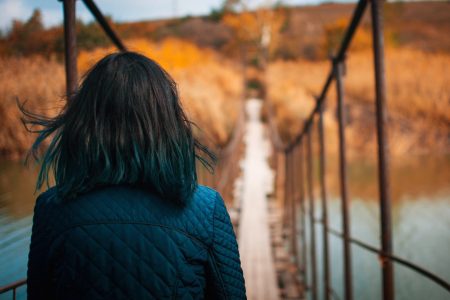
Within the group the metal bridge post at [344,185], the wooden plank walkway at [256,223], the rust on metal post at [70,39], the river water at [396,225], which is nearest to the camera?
the river water at [396,225]

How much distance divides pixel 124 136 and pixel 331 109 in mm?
15119

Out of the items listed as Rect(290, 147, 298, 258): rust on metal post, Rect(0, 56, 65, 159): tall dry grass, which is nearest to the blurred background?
Rect(0, 56, 65, 159): tall dry grass

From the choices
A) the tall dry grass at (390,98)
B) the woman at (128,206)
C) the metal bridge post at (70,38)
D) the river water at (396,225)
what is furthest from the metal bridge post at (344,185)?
the woman at (128,206)

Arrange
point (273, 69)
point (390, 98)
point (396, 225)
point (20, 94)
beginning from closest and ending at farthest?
point (20, 94)
point (396, 225)
point (390, 98)
point (273, 69)

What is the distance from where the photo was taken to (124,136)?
710 mm

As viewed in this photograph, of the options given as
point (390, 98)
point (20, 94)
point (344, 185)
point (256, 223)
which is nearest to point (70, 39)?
point (20, 94)

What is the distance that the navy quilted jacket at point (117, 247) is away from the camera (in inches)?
26.1

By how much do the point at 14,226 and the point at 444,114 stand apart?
459 cm

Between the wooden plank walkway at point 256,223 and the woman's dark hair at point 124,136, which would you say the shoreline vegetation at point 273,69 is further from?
the wooden plank walkway at point 256,223

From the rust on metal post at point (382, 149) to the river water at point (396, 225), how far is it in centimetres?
124

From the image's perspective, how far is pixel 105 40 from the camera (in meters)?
1.91

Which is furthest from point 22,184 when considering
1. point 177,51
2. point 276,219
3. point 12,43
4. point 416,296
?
point 177,51

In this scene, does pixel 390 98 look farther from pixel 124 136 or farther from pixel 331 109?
pixel 124 136

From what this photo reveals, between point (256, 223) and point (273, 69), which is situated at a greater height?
point (273, 69)
